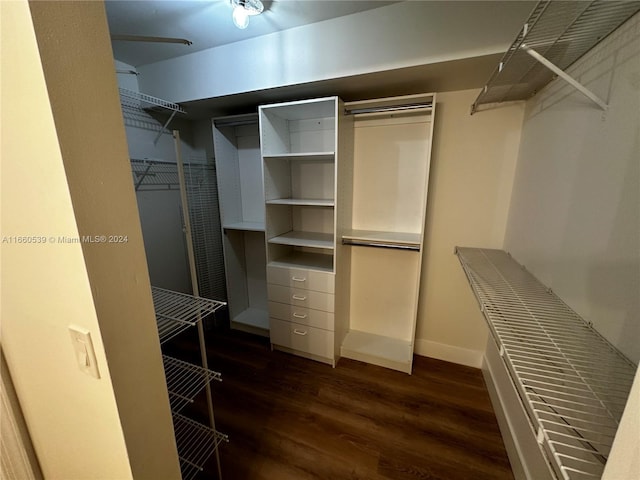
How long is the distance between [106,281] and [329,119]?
1991 mm

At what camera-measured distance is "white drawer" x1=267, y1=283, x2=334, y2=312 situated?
6.82 feet

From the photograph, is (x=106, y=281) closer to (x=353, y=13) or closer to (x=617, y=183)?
(x=617, y=183)

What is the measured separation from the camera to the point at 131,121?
7.00 feet

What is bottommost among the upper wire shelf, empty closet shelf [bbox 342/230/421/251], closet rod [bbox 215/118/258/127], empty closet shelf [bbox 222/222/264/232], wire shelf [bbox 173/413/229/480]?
wire shelf [bbox 173/413/229/480]

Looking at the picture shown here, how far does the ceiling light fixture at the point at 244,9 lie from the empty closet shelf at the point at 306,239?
1.42 metres

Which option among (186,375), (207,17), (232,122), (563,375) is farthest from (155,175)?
(563,375)

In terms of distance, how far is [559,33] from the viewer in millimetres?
922

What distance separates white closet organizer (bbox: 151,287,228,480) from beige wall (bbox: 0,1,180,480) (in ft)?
1.03

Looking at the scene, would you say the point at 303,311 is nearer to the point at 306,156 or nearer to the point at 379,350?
the point at 379,350

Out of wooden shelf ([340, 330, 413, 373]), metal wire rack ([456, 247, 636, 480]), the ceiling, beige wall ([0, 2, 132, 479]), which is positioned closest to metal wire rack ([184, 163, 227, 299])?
the ceiling

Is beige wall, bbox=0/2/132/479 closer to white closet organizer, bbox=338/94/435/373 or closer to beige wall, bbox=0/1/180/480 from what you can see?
beige wall, bbox=0/1/180/480

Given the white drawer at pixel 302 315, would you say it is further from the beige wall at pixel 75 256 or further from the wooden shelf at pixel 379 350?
the beige wall at pixel 75 256

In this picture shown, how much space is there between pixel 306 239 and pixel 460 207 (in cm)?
126

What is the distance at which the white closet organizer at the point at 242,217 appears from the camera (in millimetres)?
2414
